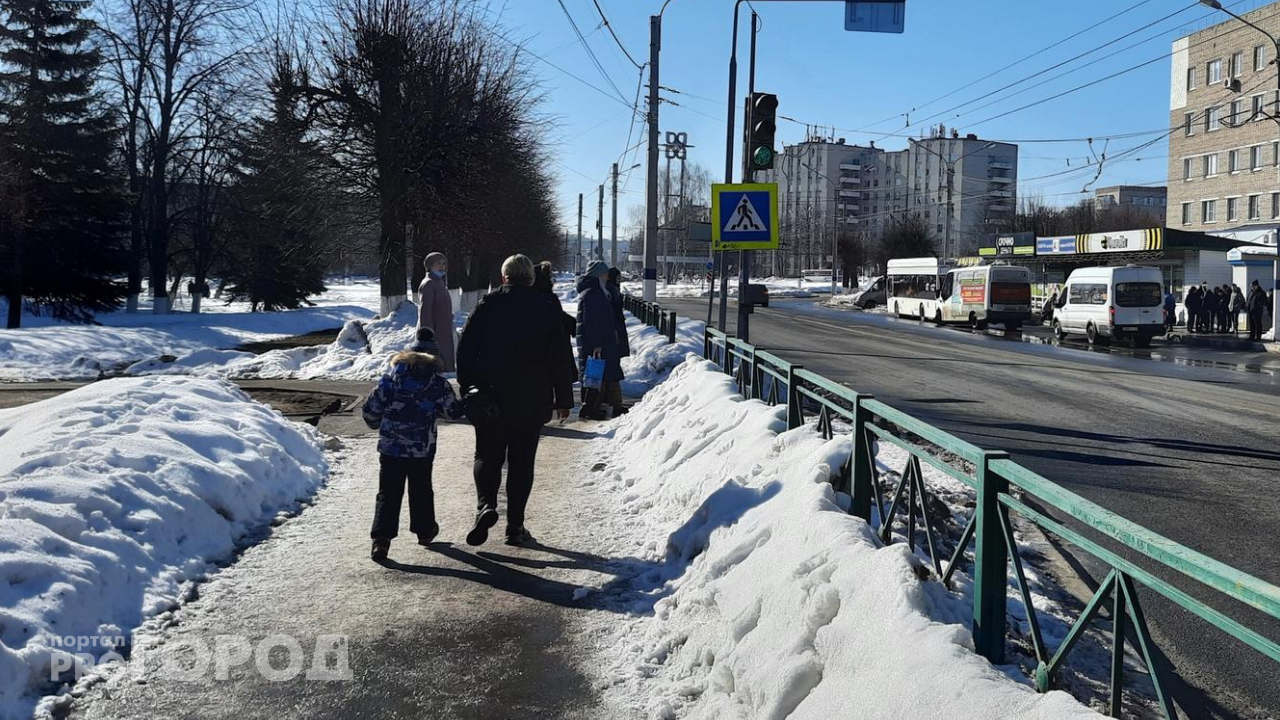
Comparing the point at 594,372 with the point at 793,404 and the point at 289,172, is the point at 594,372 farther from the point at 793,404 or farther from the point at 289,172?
the point at 289,172

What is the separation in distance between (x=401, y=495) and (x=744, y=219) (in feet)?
25.1

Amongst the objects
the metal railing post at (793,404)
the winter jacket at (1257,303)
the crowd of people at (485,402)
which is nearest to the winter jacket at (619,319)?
the metal railing post at (793,404)

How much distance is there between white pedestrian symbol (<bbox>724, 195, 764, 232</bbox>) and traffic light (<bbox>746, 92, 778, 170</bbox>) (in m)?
0.54

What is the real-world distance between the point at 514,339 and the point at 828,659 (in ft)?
11.0

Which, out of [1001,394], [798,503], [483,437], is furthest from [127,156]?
[798,503]

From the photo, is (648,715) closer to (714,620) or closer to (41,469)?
(714,620)

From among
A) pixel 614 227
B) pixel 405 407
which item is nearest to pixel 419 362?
pixel 405 407

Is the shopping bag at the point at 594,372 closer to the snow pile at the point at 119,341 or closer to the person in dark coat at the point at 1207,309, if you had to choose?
the snow pile at the point at 119,341

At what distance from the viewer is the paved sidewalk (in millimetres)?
3898

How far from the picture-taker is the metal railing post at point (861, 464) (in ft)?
16.1

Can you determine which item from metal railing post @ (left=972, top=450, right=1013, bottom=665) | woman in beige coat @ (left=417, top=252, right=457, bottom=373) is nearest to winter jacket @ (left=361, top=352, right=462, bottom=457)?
metal railing post @ (left=972, top=450, right=1013, bottom=665)

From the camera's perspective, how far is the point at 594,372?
1081 cm

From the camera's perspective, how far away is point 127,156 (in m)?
37.6

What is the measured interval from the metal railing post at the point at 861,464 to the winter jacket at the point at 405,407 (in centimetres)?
250
